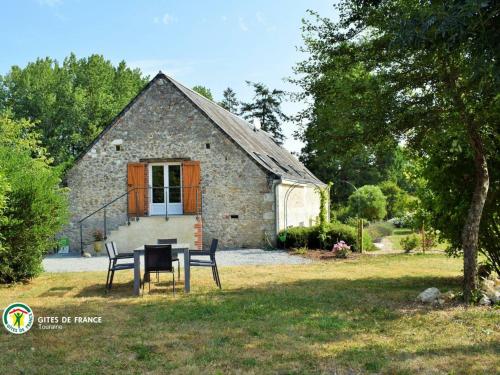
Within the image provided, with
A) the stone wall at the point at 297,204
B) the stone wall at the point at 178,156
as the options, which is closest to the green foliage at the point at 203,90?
the stone wall at the point at 297,204

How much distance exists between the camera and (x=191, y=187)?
17.1 meters

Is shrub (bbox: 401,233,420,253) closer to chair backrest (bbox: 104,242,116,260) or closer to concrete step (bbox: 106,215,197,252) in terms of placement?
concrete step (bbox: 106,215,197,252)

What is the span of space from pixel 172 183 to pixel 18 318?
11179 millimetres

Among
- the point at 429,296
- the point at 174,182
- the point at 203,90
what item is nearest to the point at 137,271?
the point at 429,296

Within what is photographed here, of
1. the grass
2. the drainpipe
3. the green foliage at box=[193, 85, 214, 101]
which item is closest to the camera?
the grass

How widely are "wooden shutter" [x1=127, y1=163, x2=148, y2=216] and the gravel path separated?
7.41ft

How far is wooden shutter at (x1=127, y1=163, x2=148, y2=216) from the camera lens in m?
17.2

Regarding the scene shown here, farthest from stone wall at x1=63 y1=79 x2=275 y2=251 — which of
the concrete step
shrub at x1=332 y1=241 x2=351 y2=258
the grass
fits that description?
the grass

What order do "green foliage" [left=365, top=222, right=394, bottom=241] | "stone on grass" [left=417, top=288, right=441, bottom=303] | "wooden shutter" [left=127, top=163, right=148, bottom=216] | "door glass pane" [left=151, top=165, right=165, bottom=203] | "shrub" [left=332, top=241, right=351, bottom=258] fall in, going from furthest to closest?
1. "green foliage" [left=365, top=222, right=394, bottom=241]
2. "door glass pane" [left=151, top=165, right=165, bottom=203]
3. "wooden shutter" [left=127, top=163, right=148, bottom=216]
4. "shrub" [left=332, top=241, right=351, bottom=258]
5. "stone on grass" [left=417, top=288, right=441, bottom=303]

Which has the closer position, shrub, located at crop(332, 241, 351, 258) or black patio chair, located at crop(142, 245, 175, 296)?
black patio chair, located at crop(142, 245, 175, 296)

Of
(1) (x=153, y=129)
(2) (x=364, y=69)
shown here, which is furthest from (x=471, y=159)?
(1) (x=153, y=129)

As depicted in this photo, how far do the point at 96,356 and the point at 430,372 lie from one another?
131 inches

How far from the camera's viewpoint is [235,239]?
1688 centimetres

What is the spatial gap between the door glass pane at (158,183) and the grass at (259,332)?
802cm
